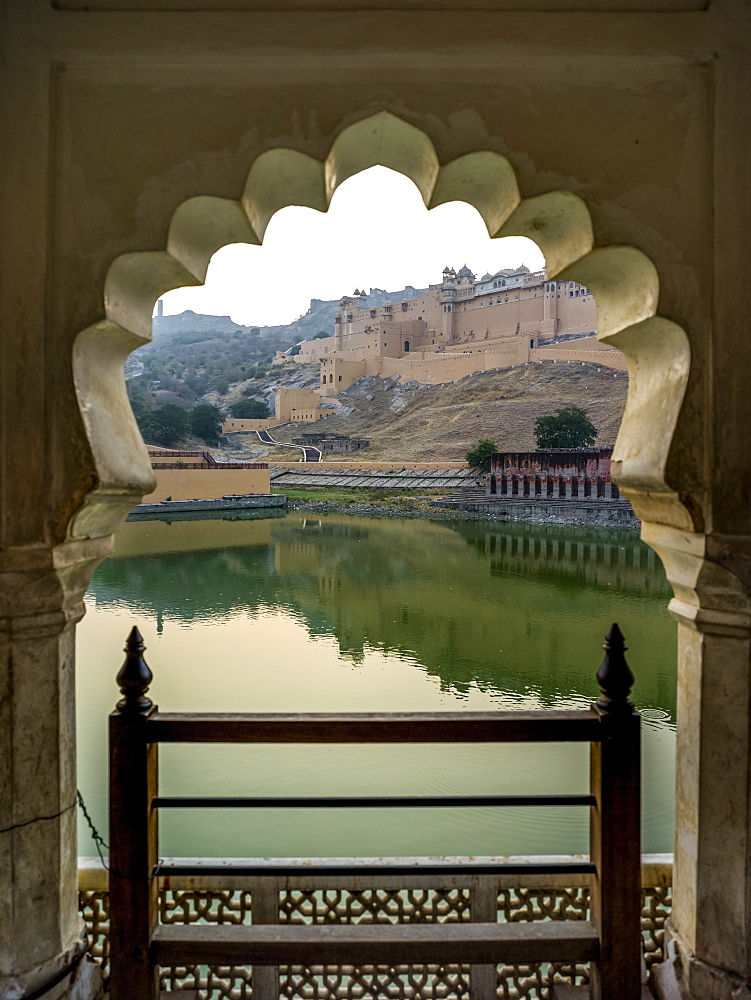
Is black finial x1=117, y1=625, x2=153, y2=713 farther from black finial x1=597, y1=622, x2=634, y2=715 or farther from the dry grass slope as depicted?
the dry grass slope

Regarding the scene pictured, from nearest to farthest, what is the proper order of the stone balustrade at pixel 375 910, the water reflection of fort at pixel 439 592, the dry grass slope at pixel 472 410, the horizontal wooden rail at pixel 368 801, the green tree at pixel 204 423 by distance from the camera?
the horizontal wooden rail at pixel 368 801 → the stone balustrade at pixel 375 910 → the water reflection of fort at pixel 439 592 → the dry grass slope at pixel 472 410 → the green tree at pixel 204 423

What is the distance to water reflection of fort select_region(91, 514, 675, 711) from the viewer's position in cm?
762

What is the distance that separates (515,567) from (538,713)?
13409mm

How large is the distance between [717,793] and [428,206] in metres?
1.36

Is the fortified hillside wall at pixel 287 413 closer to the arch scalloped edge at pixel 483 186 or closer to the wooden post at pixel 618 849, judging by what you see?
the arch scalloped edge at pixel 483 186

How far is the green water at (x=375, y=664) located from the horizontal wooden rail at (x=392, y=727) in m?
2.27

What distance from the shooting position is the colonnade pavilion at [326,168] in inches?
53.5

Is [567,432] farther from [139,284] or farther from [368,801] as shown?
[368,801]

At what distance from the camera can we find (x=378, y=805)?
4.17 ft

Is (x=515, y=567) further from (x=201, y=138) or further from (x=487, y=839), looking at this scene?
(x=201, y=138)

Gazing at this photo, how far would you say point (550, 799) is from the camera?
128cm

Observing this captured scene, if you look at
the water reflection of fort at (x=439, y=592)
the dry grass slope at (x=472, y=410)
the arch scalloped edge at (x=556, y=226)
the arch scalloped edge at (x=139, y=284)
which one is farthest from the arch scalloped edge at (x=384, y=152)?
the dry grass slope at (x=472, y=410)

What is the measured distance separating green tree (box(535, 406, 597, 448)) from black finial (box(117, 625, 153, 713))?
27472 millimetres

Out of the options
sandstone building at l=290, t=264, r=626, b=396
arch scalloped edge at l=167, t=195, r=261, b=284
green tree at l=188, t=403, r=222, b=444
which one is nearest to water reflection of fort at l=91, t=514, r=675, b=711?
arch scalloped edge at l=167, t=195, r=261, b=284
